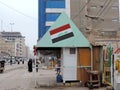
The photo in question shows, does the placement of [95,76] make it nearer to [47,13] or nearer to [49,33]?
[49,33]

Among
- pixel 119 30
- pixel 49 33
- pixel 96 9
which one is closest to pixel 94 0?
pixel 96 9

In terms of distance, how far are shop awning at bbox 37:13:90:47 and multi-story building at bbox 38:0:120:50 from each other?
132 feet

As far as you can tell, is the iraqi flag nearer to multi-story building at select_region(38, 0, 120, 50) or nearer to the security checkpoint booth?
the security checkpoint booth

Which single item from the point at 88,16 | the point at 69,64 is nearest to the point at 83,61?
the point at 69,64

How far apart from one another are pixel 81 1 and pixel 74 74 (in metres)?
63.3

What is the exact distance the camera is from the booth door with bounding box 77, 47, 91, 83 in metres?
20.7

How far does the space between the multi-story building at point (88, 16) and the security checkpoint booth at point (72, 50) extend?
133ft

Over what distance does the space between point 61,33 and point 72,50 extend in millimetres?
1200

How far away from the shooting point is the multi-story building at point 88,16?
238 feet

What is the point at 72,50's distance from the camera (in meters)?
21.0

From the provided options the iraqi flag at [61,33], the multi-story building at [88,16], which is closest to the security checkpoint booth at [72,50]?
the iraqi flag at [61,33]

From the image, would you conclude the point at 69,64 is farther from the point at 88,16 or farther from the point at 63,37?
the point at 88,16

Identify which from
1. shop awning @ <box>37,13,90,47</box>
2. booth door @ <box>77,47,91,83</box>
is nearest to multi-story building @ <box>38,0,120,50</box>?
shop awning @ <box>37,13,90,47</box>

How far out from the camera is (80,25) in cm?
8056
